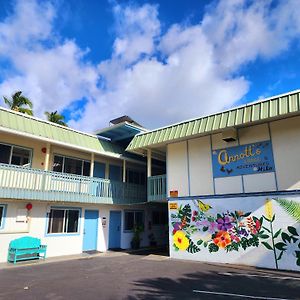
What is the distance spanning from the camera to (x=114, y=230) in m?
17.3

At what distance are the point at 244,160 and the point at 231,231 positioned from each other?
312 centimetres

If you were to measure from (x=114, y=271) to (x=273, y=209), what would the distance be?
6.56 metres

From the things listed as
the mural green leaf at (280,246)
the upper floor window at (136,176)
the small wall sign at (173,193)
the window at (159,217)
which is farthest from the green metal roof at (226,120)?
the window at (159,217)

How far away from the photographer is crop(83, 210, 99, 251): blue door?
1578 centimetres

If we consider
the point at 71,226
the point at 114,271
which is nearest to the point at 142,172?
the point at 71,226

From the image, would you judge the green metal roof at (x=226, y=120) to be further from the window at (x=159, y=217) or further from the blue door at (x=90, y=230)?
the window at (x=159, y=217)

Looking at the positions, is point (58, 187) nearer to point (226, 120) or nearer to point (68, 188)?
point (68, 188)

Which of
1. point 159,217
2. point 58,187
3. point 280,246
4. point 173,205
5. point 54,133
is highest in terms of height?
point 54,133

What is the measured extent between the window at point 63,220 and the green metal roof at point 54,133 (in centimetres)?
361

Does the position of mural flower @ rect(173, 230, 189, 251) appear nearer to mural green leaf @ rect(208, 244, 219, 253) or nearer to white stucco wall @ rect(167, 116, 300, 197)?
mural green leaf @ rect(208, 244, 219, 253)

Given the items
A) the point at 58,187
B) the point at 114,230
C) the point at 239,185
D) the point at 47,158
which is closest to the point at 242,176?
the point at 239,185

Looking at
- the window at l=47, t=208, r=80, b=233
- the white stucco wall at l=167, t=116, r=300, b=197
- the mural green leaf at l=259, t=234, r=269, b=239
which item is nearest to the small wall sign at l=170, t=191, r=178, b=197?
the white stucco wall at l=167, t=116, r=300, b=197

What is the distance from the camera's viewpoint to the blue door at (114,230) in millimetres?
17078

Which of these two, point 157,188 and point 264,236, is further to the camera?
point 157,188
